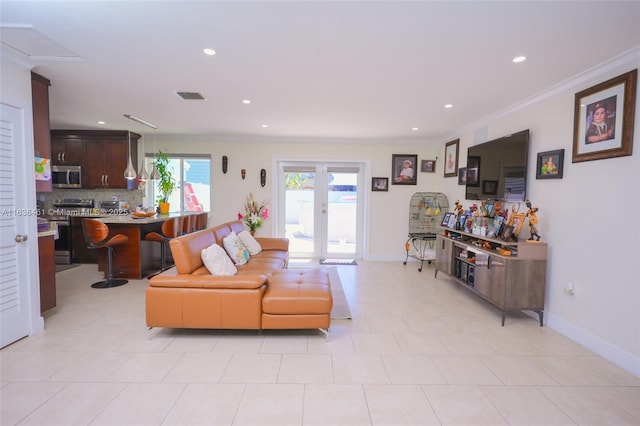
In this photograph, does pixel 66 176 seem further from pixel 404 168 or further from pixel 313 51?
pixel 404 168

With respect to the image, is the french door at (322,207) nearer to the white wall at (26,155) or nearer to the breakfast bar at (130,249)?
the breakfast bar at (130,249)

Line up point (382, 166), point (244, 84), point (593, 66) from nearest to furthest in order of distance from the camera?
1. point (593, 66)
2. point (244, 84)
3. point (382, 166)

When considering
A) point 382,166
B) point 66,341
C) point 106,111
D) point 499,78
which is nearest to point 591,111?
point 499,78

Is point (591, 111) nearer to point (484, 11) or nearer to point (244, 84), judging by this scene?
point (484, 11)

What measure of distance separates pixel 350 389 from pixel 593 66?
11.2ft

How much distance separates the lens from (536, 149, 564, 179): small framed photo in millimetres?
3141

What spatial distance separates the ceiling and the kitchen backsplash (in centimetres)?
228

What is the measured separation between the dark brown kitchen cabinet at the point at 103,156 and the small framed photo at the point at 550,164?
665cm

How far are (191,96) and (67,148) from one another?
12.9 feet

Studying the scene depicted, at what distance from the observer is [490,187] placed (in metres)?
4.12

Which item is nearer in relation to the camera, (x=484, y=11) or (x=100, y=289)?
(x=484, y=11)

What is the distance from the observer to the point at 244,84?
3.22m

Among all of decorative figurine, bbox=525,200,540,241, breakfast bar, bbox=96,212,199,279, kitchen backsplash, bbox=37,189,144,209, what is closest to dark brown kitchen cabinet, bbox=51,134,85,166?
kitchen backsplash, bbox=37,189,144,209

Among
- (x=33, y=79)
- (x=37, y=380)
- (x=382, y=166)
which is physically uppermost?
(x=33, y=79)
